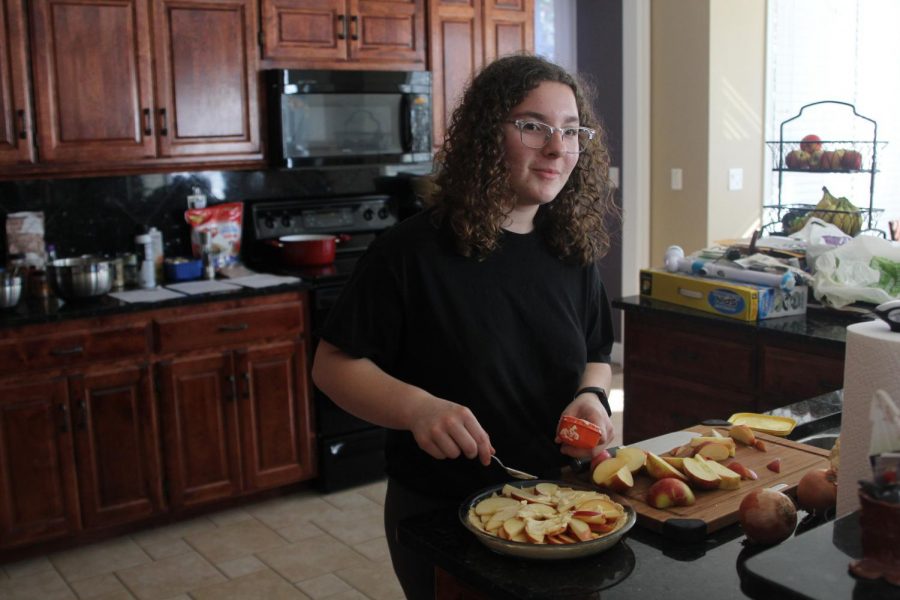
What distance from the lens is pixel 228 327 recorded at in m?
3.68

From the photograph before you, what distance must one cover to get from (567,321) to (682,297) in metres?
1.45

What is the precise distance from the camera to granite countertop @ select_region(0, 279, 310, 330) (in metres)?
3.29

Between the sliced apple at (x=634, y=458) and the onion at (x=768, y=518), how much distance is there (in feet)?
0.84

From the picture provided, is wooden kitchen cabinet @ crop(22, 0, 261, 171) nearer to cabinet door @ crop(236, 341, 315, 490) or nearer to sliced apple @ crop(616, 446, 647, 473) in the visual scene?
cabinet door @ crop(236, 341, 315, 490)

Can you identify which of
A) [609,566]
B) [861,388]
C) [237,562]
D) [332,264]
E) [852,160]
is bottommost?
[237,562]

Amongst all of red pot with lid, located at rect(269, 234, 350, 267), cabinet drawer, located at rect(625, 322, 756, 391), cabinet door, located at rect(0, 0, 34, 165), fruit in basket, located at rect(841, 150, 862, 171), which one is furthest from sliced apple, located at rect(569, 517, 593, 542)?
fruit in basket, located at rect(841, 150, 862, 171)

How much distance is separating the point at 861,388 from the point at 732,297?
5.59 feet

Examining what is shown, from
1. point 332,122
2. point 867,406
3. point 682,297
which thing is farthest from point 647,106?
point 867,406

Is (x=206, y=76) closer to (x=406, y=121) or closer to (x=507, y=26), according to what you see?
(x=406, y=121)

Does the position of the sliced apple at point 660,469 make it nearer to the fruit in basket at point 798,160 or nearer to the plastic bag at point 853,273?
the plastic bag at point 853,273

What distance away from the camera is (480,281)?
5.51 feet

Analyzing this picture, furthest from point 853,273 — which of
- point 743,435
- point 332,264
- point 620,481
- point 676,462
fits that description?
point 332,264

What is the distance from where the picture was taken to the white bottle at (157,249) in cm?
398

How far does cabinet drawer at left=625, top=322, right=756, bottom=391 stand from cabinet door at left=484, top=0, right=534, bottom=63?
5.75 feet
